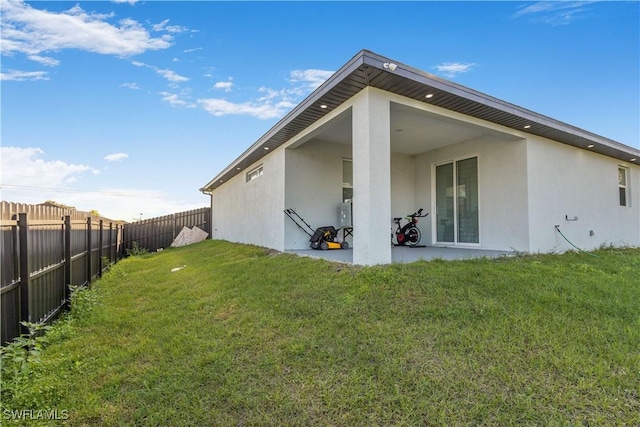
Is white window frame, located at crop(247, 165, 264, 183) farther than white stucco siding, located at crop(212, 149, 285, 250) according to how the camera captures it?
Yes

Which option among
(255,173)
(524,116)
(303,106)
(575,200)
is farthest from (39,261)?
(575,200)

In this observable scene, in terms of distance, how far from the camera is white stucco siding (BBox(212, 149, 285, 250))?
8.16m

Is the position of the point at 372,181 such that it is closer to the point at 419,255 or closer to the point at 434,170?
the point at 419,255

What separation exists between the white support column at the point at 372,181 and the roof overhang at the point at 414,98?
12.8 inches

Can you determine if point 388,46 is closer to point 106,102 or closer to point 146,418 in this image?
point 146,418

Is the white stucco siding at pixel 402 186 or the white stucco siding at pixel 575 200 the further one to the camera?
the white stucco siding at pixel 402 186

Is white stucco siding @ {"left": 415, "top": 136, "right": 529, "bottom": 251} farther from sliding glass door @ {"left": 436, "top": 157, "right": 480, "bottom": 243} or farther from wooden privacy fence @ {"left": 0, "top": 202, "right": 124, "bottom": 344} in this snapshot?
wooden privacy fence @ {"left": 0, "top": 202, "right": 124, "bottom": 344}

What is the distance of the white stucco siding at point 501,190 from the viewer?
6.82 meters

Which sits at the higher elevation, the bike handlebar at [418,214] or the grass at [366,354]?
the bike handlebar at [418,214]

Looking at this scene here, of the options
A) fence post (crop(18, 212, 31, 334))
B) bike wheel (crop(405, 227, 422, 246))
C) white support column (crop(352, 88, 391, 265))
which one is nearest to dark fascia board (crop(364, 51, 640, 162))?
white support column (crop(352, 88, 391, 265))

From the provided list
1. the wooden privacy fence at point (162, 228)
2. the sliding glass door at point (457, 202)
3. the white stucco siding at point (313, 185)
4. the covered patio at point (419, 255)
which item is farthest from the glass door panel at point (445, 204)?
the wooden privacy fence at point (162, 228)

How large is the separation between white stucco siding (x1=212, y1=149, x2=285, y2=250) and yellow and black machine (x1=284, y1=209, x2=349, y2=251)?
331mm

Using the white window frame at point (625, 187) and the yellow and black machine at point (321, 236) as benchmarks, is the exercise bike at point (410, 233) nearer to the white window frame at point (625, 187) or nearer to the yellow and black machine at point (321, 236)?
the yellow and black machine at point (321, 236)

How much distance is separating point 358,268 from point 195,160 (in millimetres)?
13697
